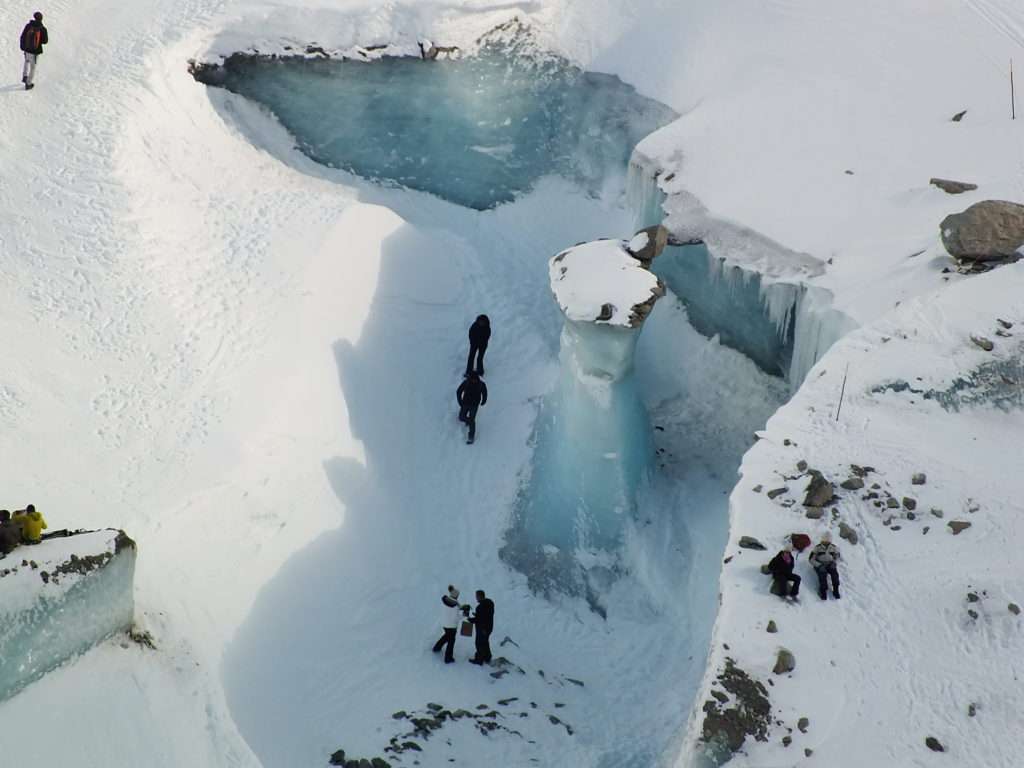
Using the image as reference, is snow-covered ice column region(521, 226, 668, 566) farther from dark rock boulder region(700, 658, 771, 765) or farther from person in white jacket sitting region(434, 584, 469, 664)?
dark rock boulder region(700, 658, 771, 765)

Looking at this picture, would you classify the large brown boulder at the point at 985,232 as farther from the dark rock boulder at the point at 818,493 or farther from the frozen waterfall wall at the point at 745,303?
the dark rock boulder at the point at 818,493

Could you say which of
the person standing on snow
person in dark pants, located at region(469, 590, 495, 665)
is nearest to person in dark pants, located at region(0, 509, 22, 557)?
person in dark pants, located at region(469, 590, 495, 665)

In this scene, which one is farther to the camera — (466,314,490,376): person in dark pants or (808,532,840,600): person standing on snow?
(466,314,490,376): person in dark pants

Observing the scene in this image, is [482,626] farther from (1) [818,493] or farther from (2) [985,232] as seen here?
(2) [985,232]

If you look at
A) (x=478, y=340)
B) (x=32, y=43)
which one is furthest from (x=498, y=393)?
(x=32, y=43)

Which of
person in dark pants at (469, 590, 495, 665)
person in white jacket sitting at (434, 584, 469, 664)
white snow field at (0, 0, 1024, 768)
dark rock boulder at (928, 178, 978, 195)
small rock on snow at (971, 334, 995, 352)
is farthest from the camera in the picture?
dark rock boulder at (928, 178, 978, 195)

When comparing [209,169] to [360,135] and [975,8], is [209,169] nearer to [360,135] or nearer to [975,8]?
[360,135]
